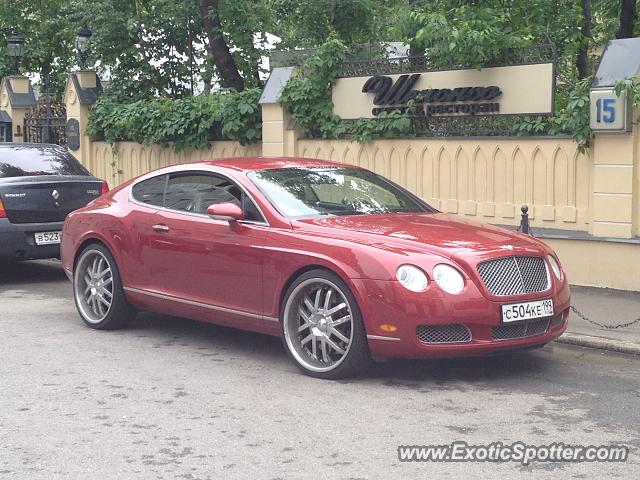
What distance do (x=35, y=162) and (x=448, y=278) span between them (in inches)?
286

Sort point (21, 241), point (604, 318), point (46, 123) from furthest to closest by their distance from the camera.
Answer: point (46, 123) < point (21, 241) < point (604, 318)

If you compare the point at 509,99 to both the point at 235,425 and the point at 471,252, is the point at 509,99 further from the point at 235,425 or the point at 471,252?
the point at 235,425

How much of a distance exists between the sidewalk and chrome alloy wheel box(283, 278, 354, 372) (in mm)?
2382

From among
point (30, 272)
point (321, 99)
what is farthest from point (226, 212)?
point (321, 99)

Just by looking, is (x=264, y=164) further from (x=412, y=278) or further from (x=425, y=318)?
(x=425, y=318)

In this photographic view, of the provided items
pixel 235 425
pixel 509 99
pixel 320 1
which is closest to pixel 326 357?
pixel 235 425

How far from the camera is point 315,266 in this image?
24.2ft

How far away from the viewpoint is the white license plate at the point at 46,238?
12094 millimetres

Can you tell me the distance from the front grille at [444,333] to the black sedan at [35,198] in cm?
639

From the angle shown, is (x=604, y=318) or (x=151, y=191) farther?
(x=604, y=318)

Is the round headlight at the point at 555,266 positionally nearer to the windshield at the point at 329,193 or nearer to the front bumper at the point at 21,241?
the windshield at the point at 329,193

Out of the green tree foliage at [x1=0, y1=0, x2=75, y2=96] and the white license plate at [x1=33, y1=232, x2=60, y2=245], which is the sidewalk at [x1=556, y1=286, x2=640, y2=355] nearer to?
the white license plate at [x1=33, y1=232, x2=60, y2=245]

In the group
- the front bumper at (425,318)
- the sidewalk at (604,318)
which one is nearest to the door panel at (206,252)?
the front bumper at (425,318)

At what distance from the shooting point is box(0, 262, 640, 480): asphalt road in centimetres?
545
